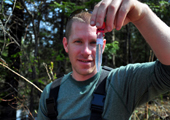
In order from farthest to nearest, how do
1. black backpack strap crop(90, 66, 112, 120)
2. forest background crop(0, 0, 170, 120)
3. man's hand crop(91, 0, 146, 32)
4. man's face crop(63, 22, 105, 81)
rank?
forest background crop(0, 0, 170, 120) < man's face crop(63, 22, 105, 81) < black backpack strap crop(90, 66, 112, 120) < man's hand crop(91, 0, 146, 32)

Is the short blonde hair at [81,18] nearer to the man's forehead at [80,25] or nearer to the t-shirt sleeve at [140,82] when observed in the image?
the man's forehead at [80,25]

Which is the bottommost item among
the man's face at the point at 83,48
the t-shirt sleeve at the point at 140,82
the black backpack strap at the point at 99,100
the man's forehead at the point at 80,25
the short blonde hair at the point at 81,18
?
the black backpack strap at the point at 99,100

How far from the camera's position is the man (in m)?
0.94

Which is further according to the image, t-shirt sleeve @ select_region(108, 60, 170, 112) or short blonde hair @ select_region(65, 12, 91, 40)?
short blonde hair @ select_region(65, 12, 91, 40)

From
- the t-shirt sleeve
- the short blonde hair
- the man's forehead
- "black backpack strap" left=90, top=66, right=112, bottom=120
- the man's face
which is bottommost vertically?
"black backpack strap" left=90, top=66, right=112, bottom=120

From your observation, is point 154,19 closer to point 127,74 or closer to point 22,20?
point 127,74

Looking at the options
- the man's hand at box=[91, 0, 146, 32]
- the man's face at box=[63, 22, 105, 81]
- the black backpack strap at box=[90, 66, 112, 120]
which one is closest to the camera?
the man's hand at box=[91, 0, 146, 32]

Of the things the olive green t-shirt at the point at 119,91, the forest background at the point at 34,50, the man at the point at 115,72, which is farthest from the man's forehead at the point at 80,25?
the forest background at the point at 34,50

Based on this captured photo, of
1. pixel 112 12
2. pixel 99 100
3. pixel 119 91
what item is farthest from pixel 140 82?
pixel 112 12

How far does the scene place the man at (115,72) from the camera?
3.07 feet

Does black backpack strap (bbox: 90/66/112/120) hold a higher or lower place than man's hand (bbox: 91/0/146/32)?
lower

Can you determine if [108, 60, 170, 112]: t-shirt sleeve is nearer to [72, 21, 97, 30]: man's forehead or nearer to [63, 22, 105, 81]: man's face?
[63, 22, 105, 81]: man's face

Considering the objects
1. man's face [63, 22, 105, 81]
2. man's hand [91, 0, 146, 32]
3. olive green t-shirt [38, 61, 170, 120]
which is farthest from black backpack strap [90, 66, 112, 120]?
man's hand [91, 0, 146, 32]

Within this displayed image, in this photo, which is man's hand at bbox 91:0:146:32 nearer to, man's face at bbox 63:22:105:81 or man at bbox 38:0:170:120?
man at bbox 38:0:170:120
